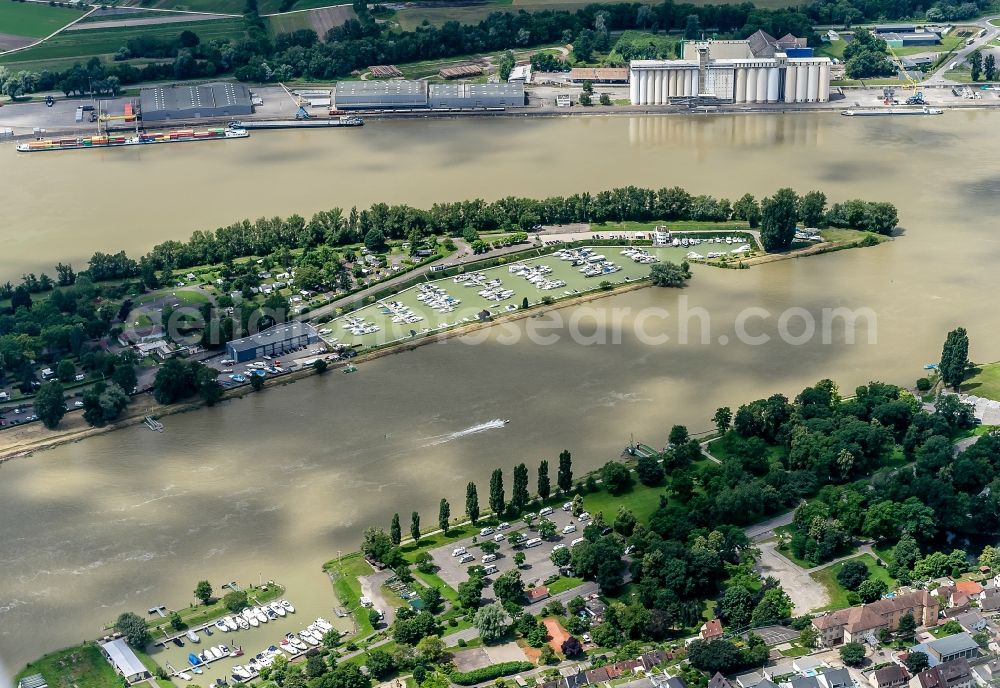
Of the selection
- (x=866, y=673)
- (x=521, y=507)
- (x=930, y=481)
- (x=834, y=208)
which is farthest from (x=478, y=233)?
(x=866, y=673)

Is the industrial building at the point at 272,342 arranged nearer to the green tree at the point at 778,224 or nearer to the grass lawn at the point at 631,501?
the grass lawn at the point at 631,501

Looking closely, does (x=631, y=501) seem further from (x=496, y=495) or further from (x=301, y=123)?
(x=301, y=123)

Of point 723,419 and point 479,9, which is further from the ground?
point 479,9

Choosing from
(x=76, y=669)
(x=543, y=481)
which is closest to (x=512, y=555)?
(x=543, y=481)

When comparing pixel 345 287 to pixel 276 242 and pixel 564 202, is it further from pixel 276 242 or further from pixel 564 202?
pixel 564 202

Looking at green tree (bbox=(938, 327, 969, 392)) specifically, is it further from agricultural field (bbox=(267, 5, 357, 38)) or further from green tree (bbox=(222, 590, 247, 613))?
agricultural field (bbox=(267, 5, 357, 38))

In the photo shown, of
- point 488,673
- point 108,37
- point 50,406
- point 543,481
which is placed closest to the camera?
point 488,673

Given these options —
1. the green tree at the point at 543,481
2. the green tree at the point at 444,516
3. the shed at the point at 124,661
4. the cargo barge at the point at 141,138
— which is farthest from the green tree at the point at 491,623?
the cargo barge at the point at 141,138
